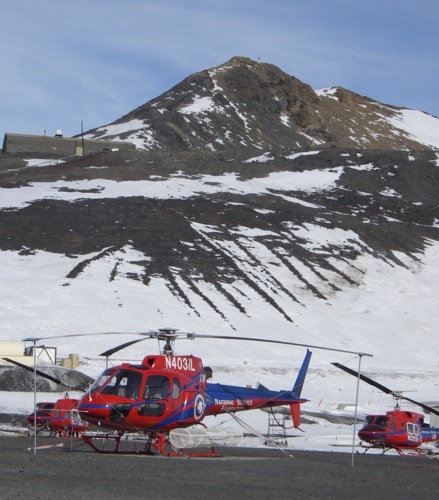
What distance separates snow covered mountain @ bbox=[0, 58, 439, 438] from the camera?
5159cm

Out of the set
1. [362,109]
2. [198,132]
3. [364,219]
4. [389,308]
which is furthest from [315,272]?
[362,109]

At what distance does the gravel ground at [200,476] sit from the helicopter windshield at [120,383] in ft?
4.39

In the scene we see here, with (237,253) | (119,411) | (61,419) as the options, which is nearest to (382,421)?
(61,419)

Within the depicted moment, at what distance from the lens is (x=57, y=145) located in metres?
108

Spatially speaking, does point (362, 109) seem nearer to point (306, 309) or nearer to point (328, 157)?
point (328, 157)

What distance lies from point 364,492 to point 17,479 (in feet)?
16.7

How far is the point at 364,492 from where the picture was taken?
13.9 m

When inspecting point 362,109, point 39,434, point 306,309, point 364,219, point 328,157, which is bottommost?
point 39,434

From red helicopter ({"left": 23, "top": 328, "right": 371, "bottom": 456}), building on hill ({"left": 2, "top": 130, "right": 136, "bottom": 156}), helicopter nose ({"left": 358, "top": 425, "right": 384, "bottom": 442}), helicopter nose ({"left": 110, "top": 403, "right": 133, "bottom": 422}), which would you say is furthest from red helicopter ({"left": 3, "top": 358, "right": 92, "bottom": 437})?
building on hill ({"left": 2, "top": 130, "right": 136, "bottom": 156})

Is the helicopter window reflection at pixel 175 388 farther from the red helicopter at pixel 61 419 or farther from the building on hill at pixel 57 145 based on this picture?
the building on hill at pixel 57 145

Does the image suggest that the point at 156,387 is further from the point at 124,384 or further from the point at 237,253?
the point at 237,253

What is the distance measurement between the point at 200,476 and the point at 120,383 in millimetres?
4588

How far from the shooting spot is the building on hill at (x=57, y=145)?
348 feet


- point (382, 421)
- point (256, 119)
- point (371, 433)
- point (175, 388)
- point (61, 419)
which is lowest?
point (61, 419)
